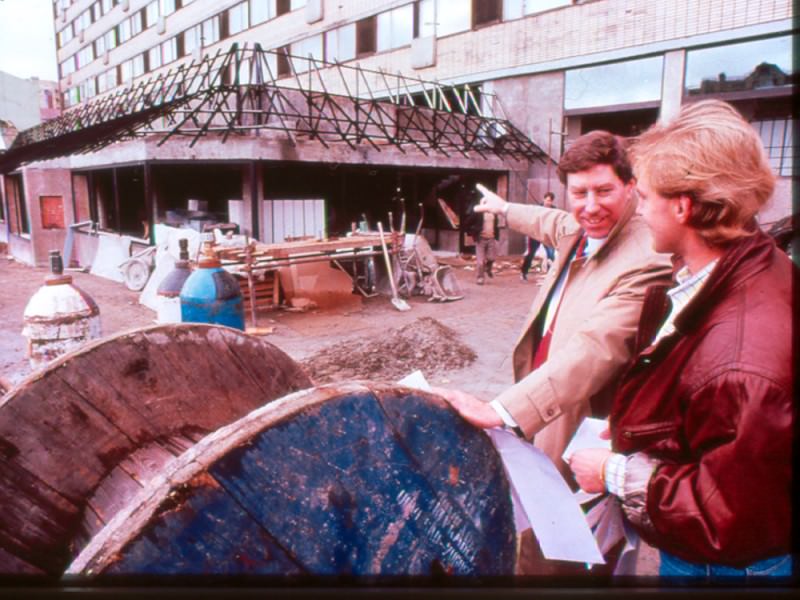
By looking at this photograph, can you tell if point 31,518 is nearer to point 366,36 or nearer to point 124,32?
point 366,36

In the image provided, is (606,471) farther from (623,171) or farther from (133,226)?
(133,226)

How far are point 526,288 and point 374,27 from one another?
14226 millimetres

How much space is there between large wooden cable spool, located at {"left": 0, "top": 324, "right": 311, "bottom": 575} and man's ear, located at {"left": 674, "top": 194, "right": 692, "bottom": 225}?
4.04 ft

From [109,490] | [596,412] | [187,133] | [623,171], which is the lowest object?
[109,490]

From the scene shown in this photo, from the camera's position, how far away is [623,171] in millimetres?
1933

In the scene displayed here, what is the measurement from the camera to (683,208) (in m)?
1.24

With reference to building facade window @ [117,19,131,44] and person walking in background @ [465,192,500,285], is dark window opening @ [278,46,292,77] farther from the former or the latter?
person walking in background @ [465,192,500,285]

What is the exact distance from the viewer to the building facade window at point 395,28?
19609 millimetres

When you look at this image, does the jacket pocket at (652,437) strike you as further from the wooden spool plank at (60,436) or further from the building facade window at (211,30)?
the building facade window at (211,30)

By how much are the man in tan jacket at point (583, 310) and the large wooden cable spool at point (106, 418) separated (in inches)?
31.8

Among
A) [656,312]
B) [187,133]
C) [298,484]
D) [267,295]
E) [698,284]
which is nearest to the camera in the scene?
[298,484]

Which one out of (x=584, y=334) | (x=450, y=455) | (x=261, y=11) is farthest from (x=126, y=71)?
(x=450, y=455)

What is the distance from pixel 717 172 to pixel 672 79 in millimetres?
14579

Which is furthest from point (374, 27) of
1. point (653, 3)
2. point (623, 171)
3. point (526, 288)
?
point (623, 171)
